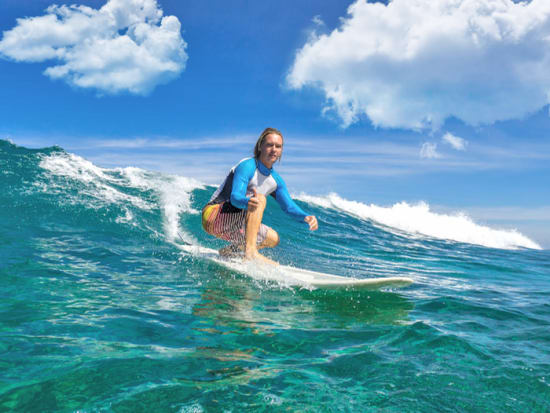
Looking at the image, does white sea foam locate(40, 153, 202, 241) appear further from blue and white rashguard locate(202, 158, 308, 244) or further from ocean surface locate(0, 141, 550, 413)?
ocean surface locate(0, 141, 550, 413)

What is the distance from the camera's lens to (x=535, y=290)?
238 inches

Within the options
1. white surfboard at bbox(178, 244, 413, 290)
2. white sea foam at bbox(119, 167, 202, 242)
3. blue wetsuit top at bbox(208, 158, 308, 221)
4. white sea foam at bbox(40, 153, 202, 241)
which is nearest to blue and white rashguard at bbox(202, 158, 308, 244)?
blue wetsuit top at bbox(208, 158, 308, 221)

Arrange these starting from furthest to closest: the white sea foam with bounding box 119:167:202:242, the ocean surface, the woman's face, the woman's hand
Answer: the white sea foam with bounding box 119:167:202:242, the woman's face, the woman's hand, the ocean surface

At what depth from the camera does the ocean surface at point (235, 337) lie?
201 centimetres

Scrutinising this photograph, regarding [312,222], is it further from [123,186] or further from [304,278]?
[123,186]

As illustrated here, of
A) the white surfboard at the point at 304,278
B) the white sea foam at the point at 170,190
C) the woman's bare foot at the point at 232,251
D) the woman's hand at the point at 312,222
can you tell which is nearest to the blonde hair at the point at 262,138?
the woman's hand at the point at 312,222

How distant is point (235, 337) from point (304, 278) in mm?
2140

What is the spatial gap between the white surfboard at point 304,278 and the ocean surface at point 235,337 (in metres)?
0.10

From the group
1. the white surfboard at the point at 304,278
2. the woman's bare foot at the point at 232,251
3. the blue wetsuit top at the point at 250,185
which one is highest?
the blue wetsuit top at the point at 250,185

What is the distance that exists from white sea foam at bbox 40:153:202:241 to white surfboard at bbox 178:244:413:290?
3.20 meters

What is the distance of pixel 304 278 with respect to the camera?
4.90m

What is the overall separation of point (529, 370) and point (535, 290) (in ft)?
14.4

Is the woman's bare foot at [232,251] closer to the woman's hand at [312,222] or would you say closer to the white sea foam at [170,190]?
the woman's hand at [312,222]

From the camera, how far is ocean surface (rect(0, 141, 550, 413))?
201 cm
